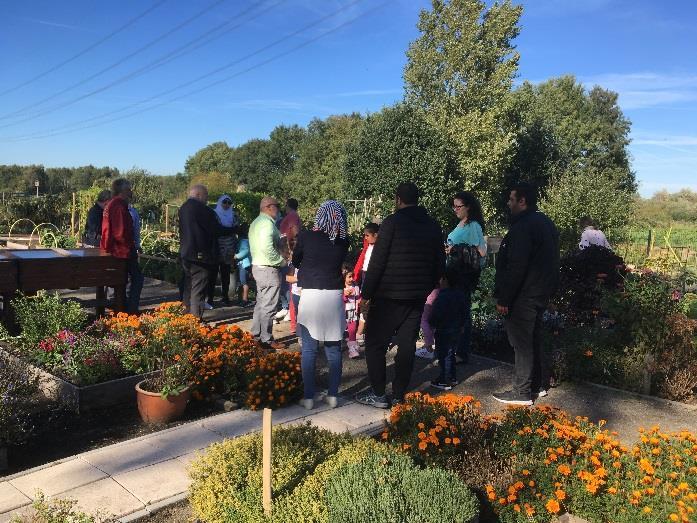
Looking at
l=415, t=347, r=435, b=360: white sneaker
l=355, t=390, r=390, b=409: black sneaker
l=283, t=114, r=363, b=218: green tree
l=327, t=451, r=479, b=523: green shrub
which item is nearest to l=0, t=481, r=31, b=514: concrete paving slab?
l=327, t=451, r=479, b=523: green shrub

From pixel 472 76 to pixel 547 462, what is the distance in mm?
31715

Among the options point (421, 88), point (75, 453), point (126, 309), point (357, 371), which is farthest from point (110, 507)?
point (421, 88)

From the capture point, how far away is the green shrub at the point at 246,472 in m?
2.65

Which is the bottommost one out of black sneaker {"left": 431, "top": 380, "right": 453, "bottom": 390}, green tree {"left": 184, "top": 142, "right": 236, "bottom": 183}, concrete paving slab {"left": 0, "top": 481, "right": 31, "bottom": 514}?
concrete paving slab {"left": 0, "top": 481, "right": 31, "bottom": 514}

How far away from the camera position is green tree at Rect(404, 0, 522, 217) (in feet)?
101

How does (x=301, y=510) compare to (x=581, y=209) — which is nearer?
(x=301, y=510)

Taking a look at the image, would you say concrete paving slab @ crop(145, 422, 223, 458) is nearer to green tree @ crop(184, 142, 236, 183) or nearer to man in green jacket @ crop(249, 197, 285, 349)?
man in green jacket @ crop(249, 197, 285, 349)

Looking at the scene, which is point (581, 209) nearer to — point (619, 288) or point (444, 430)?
point (619, 288)

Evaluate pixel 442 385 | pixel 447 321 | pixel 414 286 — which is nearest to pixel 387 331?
pixel 414 286

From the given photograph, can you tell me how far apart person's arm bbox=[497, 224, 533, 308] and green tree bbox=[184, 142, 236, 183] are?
64.8 m

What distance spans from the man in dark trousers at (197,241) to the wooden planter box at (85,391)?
2128 millimetres

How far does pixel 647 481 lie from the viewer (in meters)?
2.81

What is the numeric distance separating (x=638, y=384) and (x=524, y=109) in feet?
104

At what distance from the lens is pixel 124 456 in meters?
3.52
